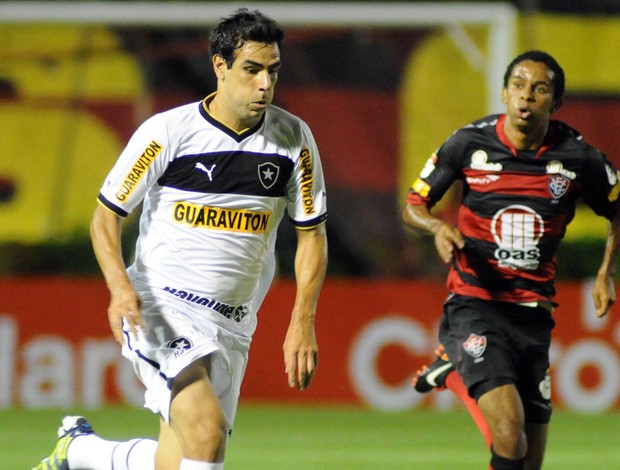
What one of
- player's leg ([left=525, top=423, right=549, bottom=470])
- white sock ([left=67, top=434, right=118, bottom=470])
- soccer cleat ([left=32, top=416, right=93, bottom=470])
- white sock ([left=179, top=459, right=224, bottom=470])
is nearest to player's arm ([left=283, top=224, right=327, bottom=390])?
white sock ([left=179, top=459, right=224, bottom=470])

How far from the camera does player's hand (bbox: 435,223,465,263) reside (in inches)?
227

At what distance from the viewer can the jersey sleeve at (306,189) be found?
18.8 feet

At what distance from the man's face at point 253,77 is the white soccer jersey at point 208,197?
175mm

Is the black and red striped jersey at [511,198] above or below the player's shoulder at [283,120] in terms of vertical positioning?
below

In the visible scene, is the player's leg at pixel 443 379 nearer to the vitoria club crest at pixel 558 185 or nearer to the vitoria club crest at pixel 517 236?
the vitoria club crest at pixel 517 236

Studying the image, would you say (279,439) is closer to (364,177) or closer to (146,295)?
(146,295)

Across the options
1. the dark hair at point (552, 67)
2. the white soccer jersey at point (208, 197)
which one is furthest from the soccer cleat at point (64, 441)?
the dark hair at point (552, 67)

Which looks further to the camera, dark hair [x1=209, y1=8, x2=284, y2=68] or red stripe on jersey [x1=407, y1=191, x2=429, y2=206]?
red stripe on jersey [x1=407, y1=191, x2=429, y2=206]

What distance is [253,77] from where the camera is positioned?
5484 mm

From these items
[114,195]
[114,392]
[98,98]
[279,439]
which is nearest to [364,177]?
[98,98]

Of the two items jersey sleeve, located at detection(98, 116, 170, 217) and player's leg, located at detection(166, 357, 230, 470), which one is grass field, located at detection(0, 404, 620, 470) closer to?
player's leg, located at detection(166, 357, 230, 470)

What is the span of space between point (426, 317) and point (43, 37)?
23.1ft

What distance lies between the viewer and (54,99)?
51.9ft

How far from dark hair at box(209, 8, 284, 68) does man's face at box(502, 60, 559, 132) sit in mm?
1276
